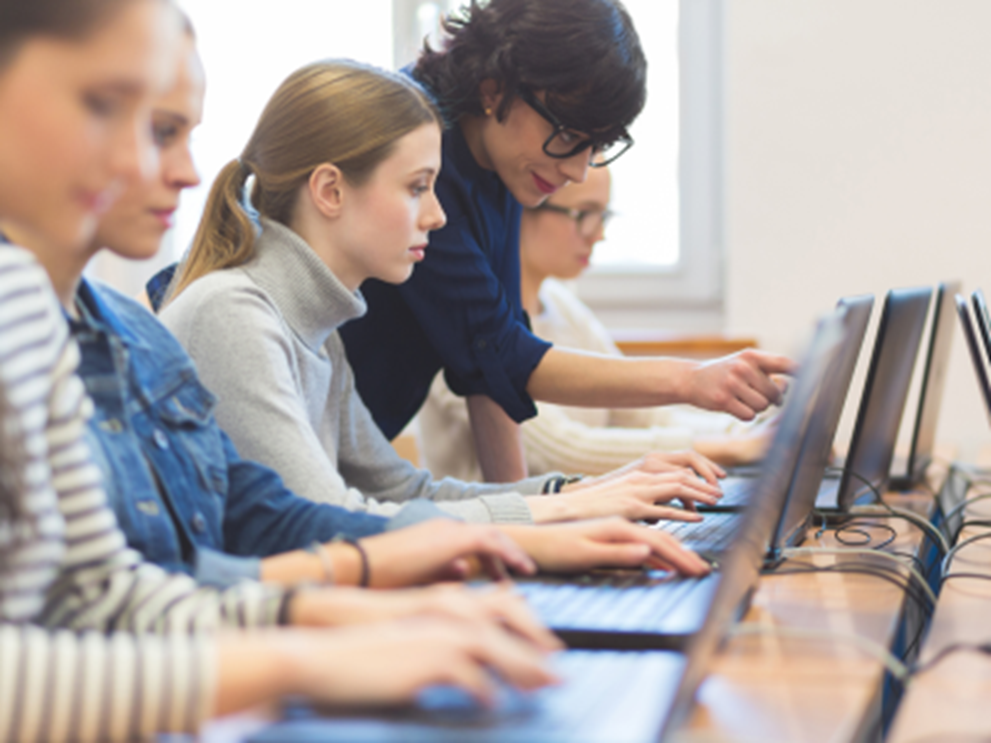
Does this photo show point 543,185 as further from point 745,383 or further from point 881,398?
point 881,398

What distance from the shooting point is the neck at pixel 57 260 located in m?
0.68

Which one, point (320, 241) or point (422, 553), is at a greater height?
point (320, 241)

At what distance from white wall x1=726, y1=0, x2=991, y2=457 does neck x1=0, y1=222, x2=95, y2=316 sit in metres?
2.23

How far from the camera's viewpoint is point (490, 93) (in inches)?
57.1

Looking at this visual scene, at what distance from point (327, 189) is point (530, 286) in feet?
3.01

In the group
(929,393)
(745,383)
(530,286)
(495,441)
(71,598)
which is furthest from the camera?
(530,286)

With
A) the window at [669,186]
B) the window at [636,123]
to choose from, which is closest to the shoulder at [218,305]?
the window at [636,123]

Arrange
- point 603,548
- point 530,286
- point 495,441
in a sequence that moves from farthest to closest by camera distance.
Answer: point 530,286
point 495,441
point 603,548

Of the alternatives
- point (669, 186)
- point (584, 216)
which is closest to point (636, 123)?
point (669, 186)

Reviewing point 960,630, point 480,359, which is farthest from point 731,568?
point 480,359

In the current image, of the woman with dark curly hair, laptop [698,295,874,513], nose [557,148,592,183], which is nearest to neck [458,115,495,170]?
the woman with dark curly hair

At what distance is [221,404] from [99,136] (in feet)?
1.53

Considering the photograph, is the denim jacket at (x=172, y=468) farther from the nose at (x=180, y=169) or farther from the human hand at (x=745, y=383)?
the human hand at (x=745, y=383)

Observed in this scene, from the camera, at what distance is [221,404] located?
40.9 inches
